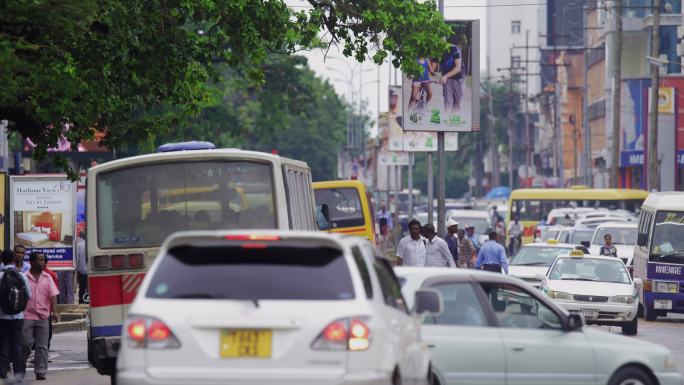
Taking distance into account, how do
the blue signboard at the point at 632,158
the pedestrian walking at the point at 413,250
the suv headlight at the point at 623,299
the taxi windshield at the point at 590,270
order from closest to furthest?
1. the pedestrian walking at the point at 413,250
2. the suv headlight at the point at 623,299
3. the taxi windshield at the point at 590,270
4. the blue signboard at the point at 632,158

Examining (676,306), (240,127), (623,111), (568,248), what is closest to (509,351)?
(676,306)

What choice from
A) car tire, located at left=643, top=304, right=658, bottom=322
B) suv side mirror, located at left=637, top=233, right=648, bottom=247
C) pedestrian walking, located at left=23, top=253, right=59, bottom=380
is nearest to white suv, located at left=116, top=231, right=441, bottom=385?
pedestrian walking, located at left=23, top=253, right=59, bottom=380

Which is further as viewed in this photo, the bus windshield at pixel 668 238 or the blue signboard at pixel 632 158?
the blue signboard at pixel 632 158

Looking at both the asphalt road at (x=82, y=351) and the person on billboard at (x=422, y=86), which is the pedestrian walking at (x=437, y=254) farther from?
the person on billboard at (x=422, y=86)

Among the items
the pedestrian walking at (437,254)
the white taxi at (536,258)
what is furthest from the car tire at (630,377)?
the white taxi at (536,258)

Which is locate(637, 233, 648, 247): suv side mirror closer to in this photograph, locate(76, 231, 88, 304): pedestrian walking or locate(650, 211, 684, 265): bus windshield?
locate(650, 211, 684, 265): bus windshield

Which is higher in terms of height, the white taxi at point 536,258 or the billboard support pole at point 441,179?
the billboard support pole at point 441,179

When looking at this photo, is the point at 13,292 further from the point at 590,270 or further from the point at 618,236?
the point at 618,236

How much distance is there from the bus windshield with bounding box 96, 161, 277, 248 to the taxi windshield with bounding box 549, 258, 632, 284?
398 inches

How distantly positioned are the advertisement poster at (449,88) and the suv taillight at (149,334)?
58.4 ft

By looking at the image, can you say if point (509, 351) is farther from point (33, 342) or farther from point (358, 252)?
point (33, 342)

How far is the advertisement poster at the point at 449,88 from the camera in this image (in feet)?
88.9

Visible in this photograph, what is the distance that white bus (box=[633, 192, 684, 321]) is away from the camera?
29.2 meters

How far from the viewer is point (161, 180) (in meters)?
17.4
